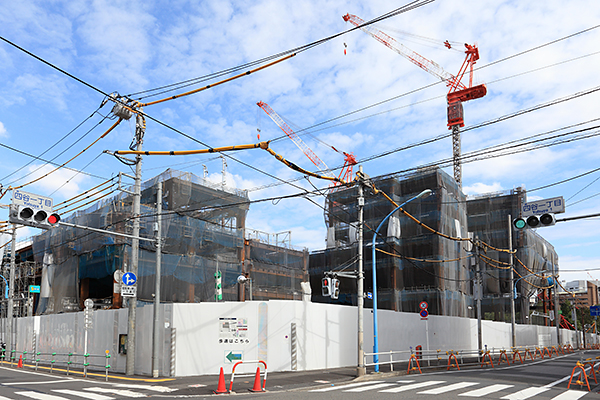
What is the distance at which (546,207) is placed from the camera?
53.8ft

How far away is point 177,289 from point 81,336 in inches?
455

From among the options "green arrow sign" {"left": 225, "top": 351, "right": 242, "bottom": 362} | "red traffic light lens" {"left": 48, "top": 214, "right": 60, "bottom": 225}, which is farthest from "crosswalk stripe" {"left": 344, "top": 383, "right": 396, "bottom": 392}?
"red traffic light lens" {"left": 48, "top": 214, "right": 60, "bottom": 225}

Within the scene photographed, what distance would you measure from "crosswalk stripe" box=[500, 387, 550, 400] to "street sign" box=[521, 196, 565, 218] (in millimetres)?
5787

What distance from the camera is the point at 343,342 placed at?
24.3 m

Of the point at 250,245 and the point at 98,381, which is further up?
the point at 250,245

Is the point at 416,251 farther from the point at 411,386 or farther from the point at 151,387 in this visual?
the point at 151,387

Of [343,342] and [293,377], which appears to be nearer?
[293,377]

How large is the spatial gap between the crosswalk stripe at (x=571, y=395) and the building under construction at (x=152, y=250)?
22786 millimetres

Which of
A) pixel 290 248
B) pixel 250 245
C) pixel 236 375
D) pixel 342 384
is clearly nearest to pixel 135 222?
pixel 236 375

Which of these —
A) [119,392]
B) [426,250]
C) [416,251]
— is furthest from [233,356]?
[416,251]

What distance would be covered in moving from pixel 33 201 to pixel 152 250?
2138 centimetres

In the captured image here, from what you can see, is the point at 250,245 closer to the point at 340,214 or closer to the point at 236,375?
the point at 340,214

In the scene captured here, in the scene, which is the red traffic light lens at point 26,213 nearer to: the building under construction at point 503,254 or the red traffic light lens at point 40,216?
the red traffic light lens at point 40,216

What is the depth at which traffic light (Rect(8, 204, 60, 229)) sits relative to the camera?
14359 mm
